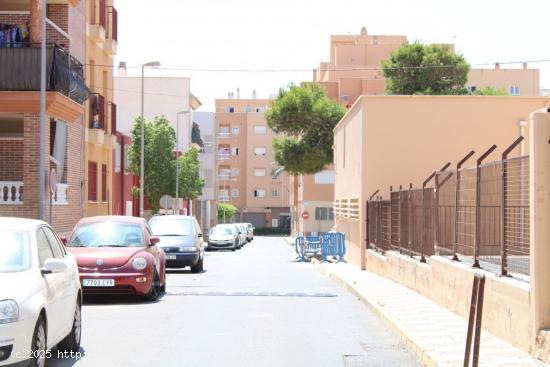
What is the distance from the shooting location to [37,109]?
77.4ft

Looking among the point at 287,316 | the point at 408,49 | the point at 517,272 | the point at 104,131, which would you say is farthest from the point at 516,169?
the point at 408,49

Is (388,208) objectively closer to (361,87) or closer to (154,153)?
(154,153)

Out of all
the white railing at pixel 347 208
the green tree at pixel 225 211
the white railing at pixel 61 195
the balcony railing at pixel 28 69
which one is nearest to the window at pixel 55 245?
the balcony railing at pixel 28 69

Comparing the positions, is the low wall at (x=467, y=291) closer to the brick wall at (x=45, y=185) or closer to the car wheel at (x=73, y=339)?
the car wheel at (x=73, y=339)

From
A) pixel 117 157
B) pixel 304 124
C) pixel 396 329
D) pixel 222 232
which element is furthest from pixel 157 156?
pixel 396 329

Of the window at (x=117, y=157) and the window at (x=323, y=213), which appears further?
the window at (x=323, y=213)

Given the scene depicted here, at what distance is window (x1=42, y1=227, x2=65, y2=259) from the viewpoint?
9.00m

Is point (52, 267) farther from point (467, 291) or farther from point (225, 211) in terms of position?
point (225, 211)

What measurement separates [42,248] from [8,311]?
1.71 metres

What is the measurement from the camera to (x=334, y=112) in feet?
190

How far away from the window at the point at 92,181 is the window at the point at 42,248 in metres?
25.8

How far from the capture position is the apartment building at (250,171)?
114375mm

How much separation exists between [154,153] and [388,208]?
Result: 102ft

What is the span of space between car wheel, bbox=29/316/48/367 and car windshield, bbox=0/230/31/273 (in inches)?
24.5
